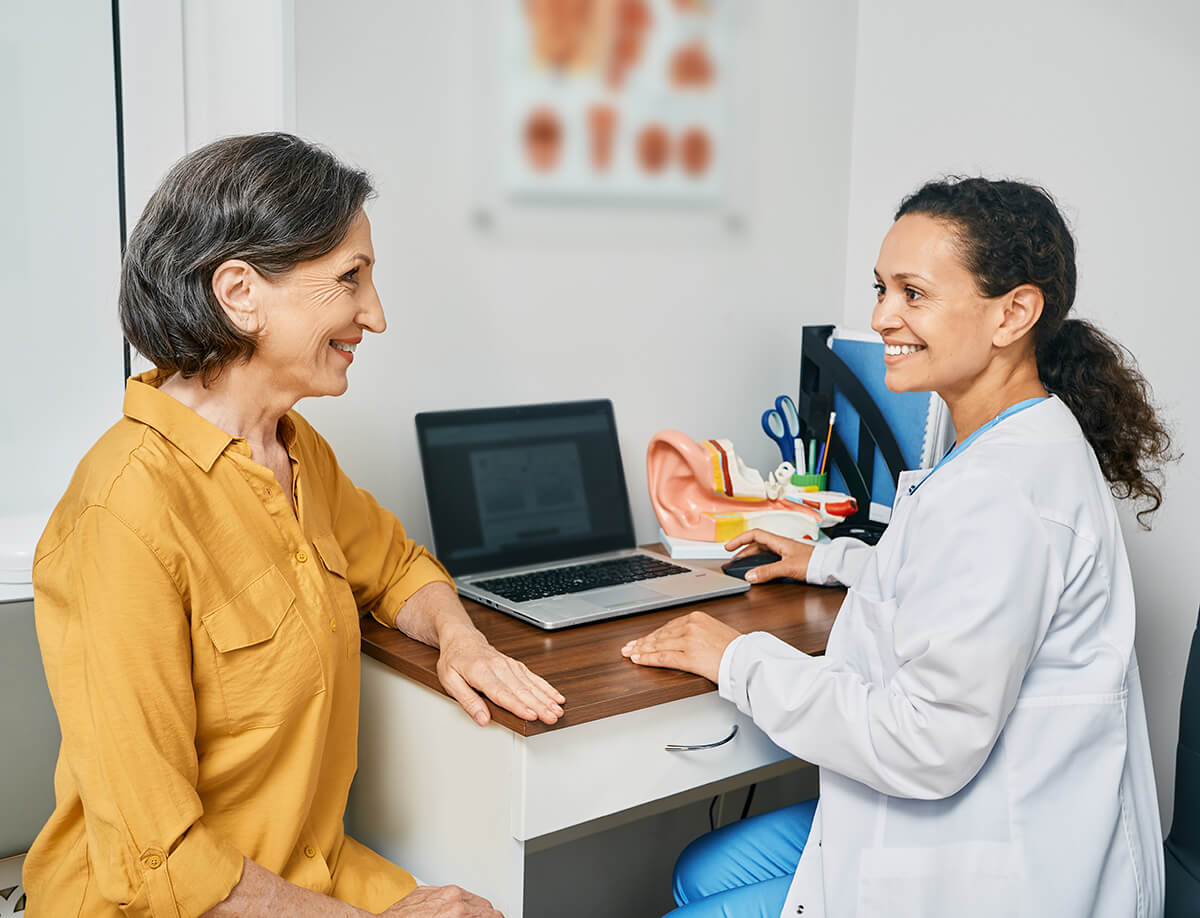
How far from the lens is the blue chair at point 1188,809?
1.32 metres

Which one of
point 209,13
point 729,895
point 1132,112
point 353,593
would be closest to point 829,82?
point 1132,112

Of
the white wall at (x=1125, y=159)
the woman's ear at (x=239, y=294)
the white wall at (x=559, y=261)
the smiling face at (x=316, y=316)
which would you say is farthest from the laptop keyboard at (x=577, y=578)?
the white wall at (x=1125, y=159)

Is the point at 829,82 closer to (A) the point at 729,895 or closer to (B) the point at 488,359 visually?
(B) the point at 488,359

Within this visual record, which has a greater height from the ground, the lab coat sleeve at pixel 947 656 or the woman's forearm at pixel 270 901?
the lab coat sleeve at pixel 947 656

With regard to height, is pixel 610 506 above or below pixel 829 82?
below

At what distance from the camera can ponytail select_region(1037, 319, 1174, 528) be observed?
133 centimetres

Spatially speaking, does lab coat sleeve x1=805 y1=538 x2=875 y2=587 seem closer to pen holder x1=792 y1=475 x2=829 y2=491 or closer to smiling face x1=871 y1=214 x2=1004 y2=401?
pen holder x1=792 y1=475 x2=829 y2=491

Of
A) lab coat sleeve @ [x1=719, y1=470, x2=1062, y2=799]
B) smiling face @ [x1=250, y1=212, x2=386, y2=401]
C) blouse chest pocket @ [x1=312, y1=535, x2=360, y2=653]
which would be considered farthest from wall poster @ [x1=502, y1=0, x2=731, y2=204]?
lab coat sleeve @ [x1=719, y1=470, x2=1062, y2=799]

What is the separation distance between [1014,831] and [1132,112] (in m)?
1.25

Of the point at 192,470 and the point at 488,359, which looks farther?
the point at 488,359

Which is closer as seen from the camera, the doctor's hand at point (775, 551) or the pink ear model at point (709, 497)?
the doctor's hand at point (775, 551)

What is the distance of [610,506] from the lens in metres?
1.87

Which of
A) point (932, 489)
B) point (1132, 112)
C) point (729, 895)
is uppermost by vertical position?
point (1132, 112)

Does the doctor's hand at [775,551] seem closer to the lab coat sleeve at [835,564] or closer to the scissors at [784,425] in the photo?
the lab coat sleeve at [835,564]
